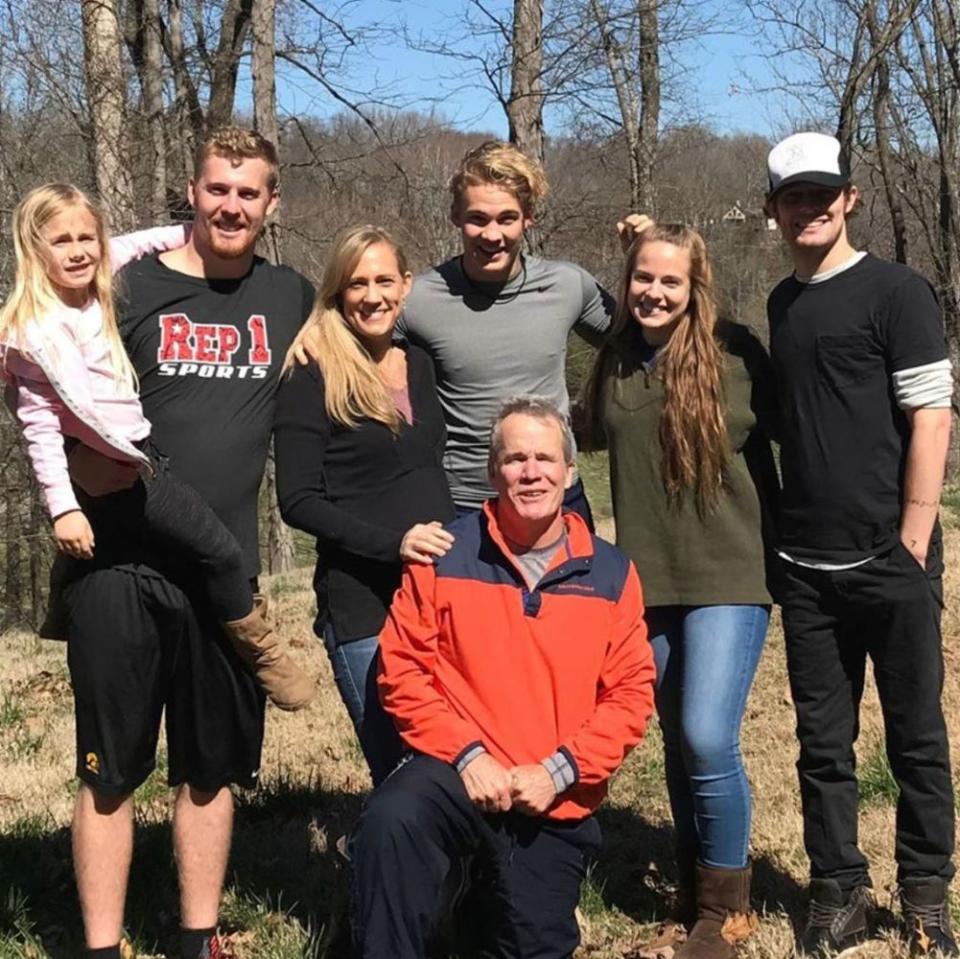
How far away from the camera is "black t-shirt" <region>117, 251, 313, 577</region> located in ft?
10.9

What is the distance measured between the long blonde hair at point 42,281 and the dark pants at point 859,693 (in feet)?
6.74

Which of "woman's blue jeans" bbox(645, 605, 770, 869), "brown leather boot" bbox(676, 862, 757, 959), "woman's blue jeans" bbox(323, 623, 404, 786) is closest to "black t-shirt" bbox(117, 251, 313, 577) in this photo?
"woman's blue jeans" bbox(323, 623, 404, 786)


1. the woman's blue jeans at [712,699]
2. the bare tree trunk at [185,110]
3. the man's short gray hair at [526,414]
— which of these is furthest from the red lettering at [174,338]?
the bare tree trunk at [185,110]

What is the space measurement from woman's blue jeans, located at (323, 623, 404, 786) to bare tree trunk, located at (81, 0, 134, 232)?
31.2 ft

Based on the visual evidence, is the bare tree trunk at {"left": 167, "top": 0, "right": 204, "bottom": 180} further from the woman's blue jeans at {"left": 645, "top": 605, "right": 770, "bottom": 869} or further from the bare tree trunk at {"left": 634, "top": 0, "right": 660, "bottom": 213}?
the woman's blue jeans at {"left": 645, "top": 605, "right": 770, "bottom": 869}

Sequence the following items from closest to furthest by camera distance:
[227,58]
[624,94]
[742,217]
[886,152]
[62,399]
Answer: [62,399] < [227,58] < [886,152] < [624,94] < [742,217]

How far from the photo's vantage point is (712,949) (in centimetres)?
355

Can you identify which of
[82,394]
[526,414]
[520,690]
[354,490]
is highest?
[82,394]

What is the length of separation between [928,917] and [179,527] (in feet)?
8.01

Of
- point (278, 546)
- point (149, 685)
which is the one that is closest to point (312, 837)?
point (149, 685)

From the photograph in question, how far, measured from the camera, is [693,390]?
3.47 m

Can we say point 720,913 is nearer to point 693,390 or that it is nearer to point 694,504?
point 694,504

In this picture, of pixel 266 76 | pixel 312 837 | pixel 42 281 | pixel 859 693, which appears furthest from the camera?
pixel 266 76

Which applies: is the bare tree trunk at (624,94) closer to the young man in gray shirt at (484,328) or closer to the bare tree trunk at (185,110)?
the bare tree trunk at (185,110)
